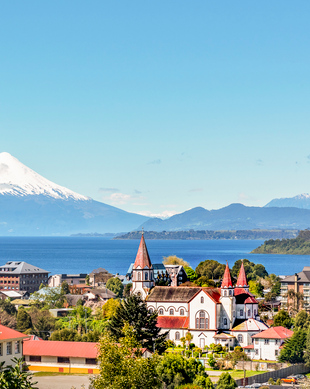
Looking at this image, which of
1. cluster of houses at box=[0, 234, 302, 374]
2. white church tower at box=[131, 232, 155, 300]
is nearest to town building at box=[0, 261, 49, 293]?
white church tower at box=[131, 232, 155, 300]

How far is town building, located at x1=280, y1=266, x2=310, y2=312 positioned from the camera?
348 ft

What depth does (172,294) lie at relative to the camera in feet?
263

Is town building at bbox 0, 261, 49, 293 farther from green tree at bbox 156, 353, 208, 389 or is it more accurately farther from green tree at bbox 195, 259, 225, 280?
green tree at bbox 156, 353, 208, 389

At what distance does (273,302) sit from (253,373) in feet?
161

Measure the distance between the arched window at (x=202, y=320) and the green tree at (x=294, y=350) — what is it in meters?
12.0

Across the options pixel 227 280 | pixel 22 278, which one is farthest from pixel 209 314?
pixel 22 278

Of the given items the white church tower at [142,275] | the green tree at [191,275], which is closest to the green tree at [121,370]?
the white church tower at [142,275]

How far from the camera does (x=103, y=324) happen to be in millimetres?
80625

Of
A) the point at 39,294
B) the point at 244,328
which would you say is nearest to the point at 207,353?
the point at 244,328

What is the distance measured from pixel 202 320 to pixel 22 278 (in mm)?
87772

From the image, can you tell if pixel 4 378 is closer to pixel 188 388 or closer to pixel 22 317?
pixel 188 388

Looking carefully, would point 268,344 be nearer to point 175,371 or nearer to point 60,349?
point 60,349

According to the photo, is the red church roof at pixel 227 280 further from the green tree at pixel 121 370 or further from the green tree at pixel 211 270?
the green tree at pixel 211 270

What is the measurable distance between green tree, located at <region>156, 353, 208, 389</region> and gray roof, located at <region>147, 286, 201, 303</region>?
29.8m
